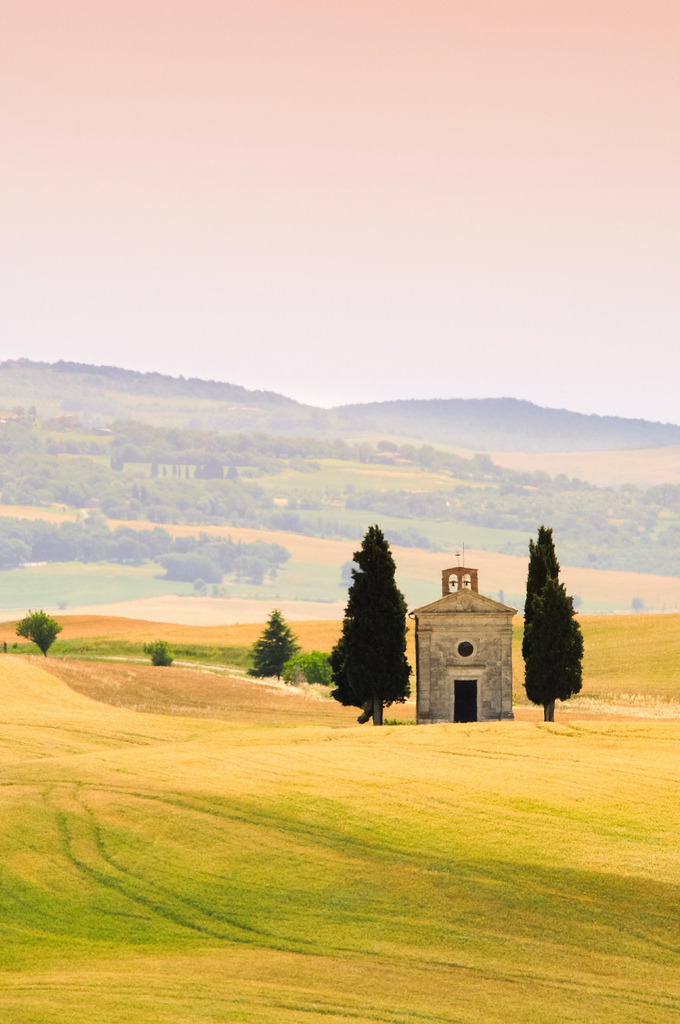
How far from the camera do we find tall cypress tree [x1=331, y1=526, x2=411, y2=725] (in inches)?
2773

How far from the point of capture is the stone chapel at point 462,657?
6994 centimetres

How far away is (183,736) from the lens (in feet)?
227

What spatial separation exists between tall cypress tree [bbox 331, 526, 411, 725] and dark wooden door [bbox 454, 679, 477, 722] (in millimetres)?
2822

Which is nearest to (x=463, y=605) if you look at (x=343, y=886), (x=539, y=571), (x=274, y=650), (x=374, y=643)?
(x=374, y=643)

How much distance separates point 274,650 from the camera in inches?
4390

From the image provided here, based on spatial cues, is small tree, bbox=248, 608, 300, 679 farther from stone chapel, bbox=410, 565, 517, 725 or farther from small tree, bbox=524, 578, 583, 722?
small tree, bbox=524, 578, 583, 722

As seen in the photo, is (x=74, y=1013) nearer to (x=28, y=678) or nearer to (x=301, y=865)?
(x=301, y=865)

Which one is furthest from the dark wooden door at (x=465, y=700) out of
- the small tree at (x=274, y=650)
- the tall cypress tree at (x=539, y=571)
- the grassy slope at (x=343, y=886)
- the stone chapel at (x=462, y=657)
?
the small tree at (x=274, y=650)

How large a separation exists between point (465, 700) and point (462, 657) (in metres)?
2.48

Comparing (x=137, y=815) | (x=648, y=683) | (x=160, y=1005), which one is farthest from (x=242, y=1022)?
(x=648, y=683)

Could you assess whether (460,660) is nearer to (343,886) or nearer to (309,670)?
(343,886)

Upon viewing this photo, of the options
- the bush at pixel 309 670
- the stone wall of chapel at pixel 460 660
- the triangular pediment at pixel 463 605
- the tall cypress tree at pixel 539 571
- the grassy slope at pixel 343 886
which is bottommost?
the grassy slope at pixel 343 886

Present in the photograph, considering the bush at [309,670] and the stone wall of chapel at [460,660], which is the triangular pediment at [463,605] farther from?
the bush at [309,670]

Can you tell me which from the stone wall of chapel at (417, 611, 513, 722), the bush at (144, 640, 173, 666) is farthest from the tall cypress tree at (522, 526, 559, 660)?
the bush at (144, 640, 173, 666)
